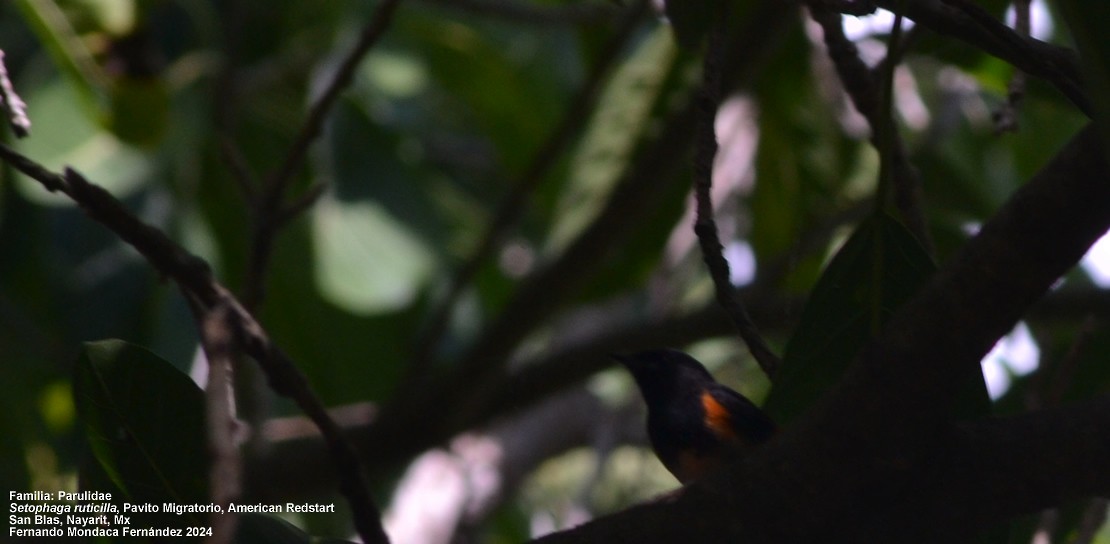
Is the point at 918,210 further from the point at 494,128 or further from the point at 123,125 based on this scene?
the point at 494,128

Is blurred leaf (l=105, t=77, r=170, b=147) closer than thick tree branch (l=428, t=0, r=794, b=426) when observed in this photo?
Yes

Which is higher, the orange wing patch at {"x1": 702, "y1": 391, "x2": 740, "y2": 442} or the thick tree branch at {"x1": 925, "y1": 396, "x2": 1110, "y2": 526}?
the orange wing patch at {"x1": 702, "y1": 391, "x2": 740, "y2": 442}

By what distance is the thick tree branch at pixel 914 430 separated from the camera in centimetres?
123

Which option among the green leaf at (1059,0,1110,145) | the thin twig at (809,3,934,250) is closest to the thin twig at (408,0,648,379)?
the thin twig at (809,3,934,250)

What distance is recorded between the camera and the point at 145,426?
179 centimetres

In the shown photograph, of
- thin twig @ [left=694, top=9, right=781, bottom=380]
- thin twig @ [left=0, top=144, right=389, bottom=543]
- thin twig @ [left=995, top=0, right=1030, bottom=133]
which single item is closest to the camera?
thin twig @ [left=0, top=144, right=389, bottom=543]

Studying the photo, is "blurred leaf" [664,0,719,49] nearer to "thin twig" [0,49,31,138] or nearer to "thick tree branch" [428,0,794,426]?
"thin twig" [0,49,31,138]

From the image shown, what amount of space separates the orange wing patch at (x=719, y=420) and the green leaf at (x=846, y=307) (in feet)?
3.96

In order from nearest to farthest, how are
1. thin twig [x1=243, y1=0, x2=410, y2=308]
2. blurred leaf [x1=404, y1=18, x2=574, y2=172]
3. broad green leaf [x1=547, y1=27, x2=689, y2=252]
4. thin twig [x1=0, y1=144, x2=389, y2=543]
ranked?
thin twig [x1=0, y1=144, x2=389, y2=543]
thin twig [x1=243, y1=0, x2=410, y2=308]
broad green leaf [x1=547, y1=27, x2=689, y2=252]
blurred leaf [x1=404, y1=18, x2=574, y2=172]

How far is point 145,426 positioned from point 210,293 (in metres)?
0.23

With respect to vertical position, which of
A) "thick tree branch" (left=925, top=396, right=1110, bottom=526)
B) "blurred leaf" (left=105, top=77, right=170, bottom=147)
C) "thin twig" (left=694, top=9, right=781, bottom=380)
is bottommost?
"thick tree branch" (left=925, top=396, right=1110, bottom=526)

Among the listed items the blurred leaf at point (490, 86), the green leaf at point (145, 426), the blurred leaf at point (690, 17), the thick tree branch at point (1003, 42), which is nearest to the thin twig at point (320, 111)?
the blurred leaf at point (690, 17)

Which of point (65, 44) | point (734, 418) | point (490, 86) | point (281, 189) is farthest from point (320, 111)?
point (490, 86)

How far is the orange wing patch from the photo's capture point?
310cm
